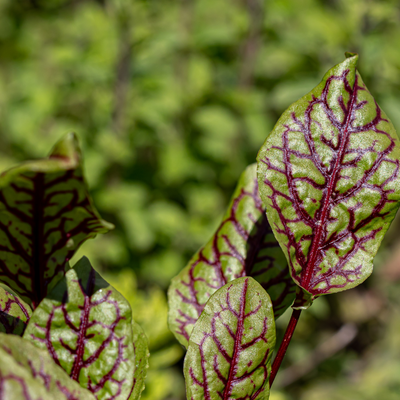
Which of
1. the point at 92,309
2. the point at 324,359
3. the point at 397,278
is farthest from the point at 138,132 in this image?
the point at 92,309

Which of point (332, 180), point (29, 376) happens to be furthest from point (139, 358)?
point (332, 180)

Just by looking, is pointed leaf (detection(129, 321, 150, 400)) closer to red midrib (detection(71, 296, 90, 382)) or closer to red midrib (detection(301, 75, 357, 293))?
red midrib (detection(71, 296, 90, 382))

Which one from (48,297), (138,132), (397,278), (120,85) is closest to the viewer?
(48,297)

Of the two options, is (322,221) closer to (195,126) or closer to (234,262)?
(234,262)

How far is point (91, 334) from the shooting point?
501mm

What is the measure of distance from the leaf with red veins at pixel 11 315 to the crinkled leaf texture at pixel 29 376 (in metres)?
0.11

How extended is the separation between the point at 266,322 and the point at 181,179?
2140 millimetres

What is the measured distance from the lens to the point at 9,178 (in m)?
0.38

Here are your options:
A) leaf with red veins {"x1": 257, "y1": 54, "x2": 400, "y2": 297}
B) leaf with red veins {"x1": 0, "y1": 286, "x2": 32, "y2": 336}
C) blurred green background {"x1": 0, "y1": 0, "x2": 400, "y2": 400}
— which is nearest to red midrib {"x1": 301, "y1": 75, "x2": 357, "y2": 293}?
leaf with red veins {"x1": 257, "y1": 54, "x2": 400, "y2": 297}

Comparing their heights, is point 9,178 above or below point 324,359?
above

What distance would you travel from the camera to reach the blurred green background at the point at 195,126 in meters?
2.36

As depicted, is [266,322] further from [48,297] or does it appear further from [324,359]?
[324,359]

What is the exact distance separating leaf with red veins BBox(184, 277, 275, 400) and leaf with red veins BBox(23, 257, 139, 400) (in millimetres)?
70

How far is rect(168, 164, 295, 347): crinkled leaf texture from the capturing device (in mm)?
624
